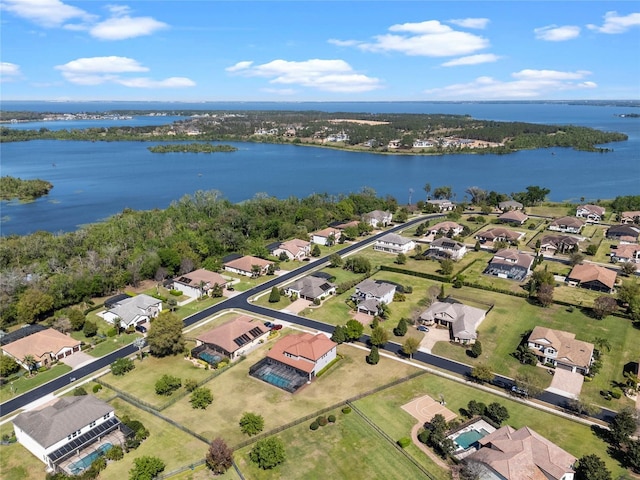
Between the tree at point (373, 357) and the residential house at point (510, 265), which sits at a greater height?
the residential house at point (510, 265)

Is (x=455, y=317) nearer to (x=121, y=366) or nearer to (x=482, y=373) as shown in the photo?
(x=482, y=373)

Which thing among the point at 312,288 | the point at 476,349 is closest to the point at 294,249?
the point at 312,288

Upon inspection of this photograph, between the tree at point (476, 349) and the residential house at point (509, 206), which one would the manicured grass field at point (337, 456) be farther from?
the residential house at point (509, 206)

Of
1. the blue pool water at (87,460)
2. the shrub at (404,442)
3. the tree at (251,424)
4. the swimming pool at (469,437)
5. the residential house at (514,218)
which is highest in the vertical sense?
the residential house at (514,218)

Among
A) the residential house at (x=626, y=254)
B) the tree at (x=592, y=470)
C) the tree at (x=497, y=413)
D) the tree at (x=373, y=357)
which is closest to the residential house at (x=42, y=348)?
the tree at (x=373, y=357)

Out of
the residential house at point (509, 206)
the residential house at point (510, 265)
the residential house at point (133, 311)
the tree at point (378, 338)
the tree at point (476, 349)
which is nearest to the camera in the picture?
the tree at point (476, 349)
